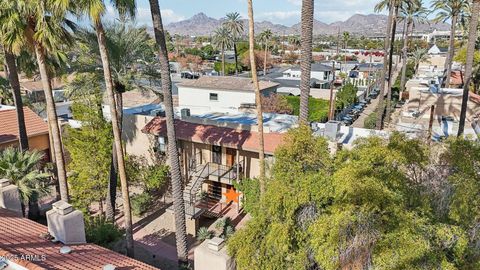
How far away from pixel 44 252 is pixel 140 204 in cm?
1200

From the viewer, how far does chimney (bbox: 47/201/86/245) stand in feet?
37.1

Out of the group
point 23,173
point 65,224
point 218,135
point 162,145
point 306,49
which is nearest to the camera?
point 65,224

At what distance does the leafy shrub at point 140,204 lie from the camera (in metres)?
22.4

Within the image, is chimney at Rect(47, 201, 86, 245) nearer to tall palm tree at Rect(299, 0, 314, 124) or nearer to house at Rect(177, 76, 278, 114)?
tall palm tree at Rect(299, 0, 314, 124)

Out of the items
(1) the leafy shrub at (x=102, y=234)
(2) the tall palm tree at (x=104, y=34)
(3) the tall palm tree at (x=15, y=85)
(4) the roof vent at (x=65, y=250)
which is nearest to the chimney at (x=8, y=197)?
(1) the leafy shrub at (x=102, y=234)

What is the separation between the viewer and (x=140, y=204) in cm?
2247

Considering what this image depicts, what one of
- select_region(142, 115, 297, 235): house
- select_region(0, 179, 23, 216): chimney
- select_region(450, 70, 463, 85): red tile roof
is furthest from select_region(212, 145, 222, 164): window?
select_region(450, 70, 463, 85): red tile roof

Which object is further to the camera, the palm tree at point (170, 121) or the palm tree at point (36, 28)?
the palm tree at point (36, 28)

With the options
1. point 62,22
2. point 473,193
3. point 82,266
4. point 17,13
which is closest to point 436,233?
point 473,193

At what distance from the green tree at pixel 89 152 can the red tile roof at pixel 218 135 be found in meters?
3.71

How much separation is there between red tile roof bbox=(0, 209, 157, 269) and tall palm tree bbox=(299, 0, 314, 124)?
24.6 feet

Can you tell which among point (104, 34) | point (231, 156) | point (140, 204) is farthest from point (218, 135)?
point (104, 34)

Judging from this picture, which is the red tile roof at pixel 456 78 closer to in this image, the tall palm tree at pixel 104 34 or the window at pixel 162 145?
the window at pixel 162 145

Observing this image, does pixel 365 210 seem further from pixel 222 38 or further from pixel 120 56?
pixel 222 38
